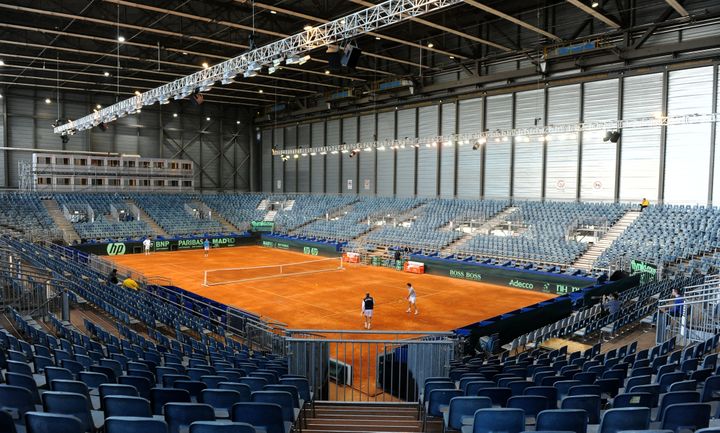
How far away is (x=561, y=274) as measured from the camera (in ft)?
85.4

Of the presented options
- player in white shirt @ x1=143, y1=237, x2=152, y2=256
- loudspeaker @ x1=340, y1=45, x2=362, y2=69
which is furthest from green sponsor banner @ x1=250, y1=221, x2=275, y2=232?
loudspeaker @ x1=340, y1=45, x2=362, y2=69

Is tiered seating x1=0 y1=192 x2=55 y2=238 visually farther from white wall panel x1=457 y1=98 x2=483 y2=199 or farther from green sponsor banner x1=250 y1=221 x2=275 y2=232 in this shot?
white wall panel x1=457 y1=98 x2=483 y2=199

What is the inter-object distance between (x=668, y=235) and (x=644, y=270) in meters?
4.03

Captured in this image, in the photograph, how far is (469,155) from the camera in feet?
128

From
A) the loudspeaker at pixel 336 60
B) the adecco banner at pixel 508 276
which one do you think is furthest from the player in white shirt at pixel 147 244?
the loudspeaker at pixel 336 60

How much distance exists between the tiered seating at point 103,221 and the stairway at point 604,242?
33.9m

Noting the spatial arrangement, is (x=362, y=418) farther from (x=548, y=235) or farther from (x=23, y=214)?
(x=23, y=214)

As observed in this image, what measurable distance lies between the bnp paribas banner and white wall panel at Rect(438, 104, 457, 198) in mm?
17701

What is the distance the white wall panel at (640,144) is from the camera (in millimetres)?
29938

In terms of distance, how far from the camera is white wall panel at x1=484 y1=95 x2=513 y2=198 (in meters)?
36.7

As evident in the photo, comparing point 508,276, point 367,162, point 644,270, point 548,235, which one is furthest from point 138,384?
point 367,162

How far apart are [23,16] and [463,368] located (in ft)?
102

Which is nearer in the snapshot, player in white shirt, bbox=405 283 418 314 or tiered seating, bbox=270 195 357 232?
player in white shirt, bbox=405 283 418 314

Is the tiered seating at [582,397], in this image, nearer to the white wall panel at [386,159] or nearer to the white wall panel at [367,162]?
the white wall panel at [386,159]
